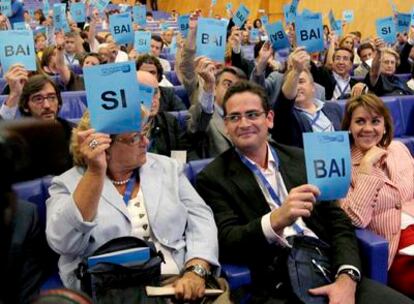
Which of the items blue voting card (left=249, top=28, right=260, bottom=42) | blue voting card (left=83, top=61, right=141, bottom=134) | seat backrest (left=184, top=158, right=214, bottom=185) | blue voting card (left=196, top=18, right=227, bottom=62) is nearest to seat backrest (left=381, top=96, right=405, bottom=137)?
blue voting card (left=196, top=18, right=227, bottom=62)

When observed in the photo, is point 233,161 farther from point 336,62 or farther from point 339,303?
point 336,62

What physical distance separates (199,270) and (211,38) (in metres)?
1.86

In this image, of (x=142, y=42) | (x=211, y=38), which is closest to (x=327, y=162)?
(x=211, y=38)

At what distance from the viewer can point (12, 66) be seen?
2832 mm

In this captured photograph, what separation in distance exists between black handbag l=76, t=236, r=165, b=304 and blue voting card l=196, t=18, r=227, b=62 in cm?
185

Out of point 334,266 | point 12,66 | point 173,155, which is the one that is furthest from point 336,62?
point 334,266

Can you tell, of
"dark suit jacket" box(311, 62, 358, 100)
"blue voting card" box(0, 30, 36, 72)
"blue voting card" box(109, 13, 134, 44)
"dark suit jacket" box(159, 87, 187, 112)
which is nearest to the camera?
"blue voting card" box(0, 30, 36, 72)

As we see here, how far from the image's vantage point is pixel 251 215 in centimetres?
192

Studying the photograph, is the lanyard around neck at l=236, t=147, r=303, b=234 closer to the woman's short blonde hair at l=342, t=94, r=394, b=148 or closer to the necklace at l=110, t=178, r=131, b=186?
the necklace at l=110, t=178, r=131, b=186

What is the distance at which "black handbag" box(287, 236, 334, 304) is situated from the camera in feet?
5.63

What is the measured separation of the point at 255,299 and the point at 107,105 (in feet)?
2.66

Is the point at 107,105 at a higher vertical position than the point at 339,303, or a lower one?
higher

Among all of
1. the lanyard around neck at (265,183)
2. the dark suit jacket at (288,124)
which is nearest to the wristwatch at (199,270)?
the lanyard around neck at (265,183)

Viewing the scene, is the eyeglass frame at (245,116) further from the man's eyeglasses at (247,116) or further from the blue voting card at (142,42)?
the blue voting card at (142,42)
